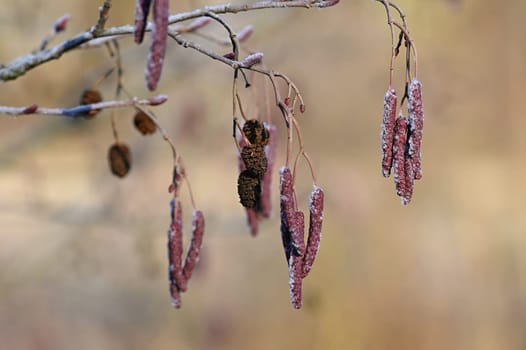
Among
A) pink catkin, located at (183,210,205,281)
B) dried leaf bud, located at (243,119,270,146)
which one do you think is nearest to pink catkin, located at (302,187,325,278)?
dried leaf bud, located at (243,119,270,146)

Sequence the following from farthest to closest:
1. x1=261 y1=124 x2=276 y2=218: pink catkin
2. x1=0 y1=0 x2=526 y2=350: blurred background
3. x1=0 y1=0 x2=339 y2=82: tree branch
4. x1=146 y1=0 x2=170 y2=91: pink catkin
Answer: x1=0 y1=0 x2=526 y2=350: blurred background → x1=261 y1=124 x2=276 y2=218: pink catkin → x1=0 y1=0 x2=339 y2=82: tree branch → x1=146 y1=0 x2=170 y2=91: pink catkin

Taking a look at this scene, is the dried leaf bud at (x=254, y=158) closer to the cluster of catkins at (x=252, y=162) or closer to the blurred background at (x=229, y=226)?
the cluster of catkins at (x=252, y=162)

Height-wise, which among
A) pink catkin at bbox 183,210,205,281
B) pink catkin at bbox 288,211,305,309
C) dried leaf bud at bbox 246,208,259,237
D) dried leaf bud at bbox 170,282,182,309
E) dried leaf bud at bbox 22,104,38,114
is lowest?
dried leaf bud at bbox 170,282,182,309

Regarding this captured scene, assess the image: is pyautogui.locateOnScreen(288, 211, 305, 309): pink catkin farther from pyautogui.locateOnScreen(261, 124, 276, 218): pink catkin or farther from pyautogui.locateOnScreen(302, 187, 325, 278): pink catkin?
pyautogui.locateOnScreen(261, 124, 276, 218): pink catkin

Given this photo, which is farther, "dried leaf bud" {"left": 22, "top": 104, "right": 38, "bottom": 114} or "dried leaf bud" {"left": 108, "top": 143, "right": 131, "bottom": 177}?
"dried leaf bud" {"left": 108, "top": 143, "right": 131, "bottom": 177}

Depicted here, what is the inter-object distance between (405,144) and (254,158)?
22cm

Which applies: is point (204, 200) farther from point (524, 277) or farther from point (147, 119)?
point (147, 119)

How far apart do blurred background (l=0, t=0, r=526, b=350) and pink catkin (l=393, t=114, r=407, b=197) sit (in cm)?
173

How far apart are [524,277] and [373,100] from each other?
2.18 meters

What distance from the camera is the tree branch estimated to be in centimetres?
110

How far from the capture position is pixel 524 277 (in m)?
5.48

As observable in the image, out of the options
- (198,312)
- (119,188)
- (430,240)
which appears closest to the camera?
(119,188)

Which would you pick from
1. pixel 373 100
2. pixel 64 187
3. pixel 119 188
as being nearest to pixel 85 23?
pixel 64 187

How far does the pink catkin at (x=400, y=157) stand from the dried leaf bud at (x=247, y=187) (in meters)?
0.20
